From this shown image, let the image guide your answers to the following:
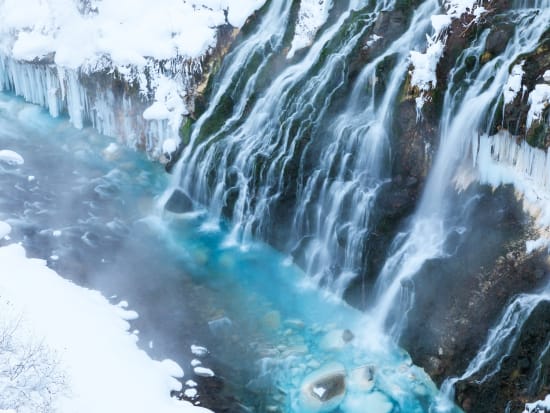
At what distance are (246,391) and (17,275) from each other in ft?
17.5

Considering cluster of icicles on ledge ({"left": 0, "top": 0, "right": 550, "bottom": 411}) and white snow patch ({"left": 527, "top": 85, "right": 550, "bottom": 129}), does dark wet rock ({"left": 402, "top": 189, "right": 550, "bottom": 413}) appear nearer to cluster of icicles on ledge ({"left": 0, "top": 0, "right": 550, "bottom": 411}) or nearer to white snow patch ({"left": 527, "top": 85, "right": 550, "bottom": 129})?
cluster of icicles on ledge ({"left": 0, "top": 0, "right": 550, "bottom": 411})

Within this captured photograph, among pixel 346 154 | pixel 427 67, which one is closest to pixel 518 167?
pixel 427 67

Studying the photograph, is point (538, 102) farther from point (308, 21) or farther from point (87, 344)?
point (87, 344)

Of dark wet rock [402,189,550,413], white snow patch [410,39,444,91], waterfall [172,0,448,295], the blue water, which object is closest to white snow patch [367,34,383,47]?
waterfall [172,0,448,295]

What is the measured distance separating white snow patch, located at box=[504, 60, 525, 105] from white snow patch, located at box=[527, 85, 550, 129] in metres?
0.35

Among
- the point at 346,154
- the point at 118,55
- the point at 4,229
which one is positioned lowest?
the point at 4,229

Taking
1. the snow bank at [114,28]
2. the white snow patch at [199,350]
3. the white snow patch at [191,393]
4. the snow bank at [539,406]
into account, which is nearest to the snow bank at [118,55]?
the snow bank at [114,28]

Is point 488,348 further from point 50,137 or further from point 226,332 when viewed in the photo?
point 50,137

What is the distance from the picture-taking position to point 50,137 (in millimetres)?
20109

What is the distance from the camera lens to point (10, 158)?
1852cm

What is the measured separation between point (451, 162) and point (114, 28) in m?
12.0

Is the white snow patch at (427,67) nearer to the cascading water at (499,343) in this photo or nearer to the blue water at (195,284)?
the cascading water at (499,343)

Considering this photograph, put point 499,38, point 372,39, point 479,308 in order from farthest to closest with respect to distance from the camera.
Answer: point 372,39
point 499,38
point 479,308

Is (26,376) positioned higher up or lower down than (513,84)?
lower down
